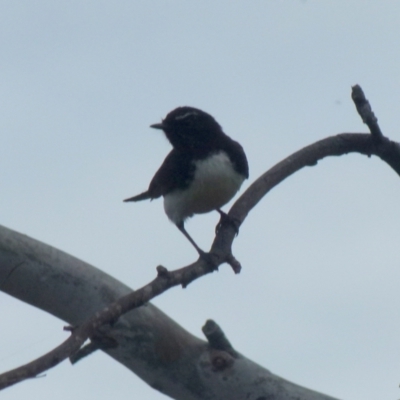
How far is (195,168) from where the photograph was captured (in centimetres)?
693

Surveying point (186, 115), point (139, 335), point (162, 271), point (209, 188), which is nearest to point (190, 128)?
point (186, 115)

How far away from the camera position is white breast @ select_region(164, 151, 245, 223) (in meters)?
6.88

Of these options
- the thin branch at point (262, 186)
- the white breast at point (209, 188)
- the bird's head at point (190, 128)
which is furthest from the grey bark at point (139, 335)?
the bird's head at point (190, 128)

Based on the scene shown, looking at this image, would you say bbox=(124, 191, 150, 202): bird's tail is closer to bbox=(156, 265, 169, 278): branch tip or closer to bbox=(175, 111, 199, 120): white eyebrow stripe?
bbox=(175, 111, 199, 120): white eyebrow stripe

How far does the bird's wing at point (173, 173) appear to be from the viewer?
698 cm

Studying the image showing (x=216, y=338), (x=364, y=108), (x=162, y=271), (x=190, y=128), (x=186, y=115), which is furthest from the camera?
(x=186, y=115)

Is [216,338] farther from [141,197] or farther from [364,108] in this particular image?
[141,197]

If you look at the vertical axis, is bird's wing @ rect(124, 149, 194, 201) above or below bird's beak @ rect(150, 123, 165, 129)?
below

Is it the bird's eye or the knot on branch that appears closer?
the knot on branch

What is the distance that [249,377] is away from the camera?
505 cm

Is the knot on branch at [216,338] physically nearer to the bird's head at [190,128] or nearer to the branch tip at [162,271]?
the branch tip at [162,271]

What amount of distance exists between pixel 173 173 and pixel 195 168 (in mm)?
231

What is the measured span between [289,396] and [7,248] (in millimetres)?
1688

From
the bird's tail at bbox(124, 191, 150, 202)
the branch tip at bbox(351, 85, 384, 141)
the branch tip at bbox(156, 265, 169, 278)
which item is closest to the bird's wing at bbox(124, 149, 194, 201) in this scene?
the bird's tail at bbox(124, 191, 150, 202)
